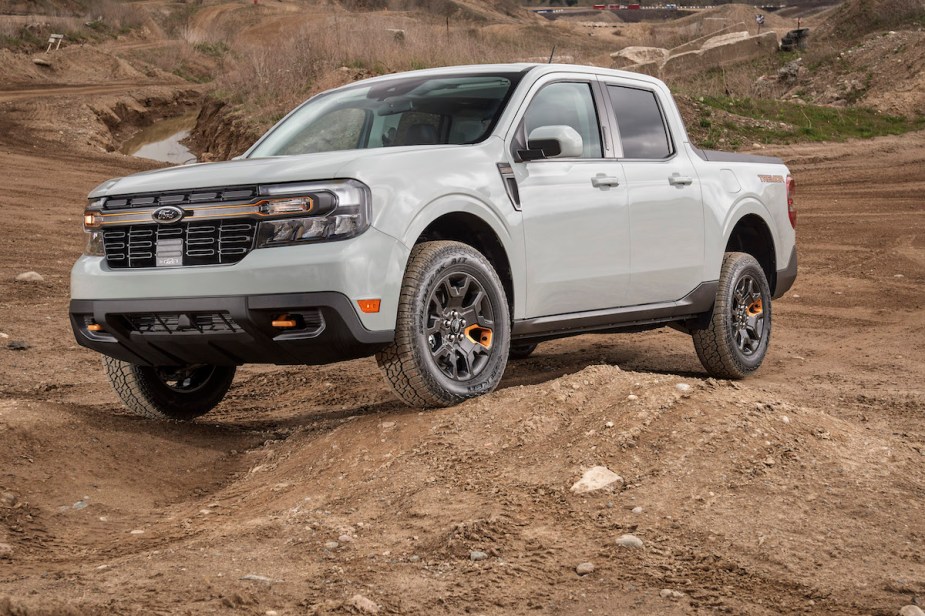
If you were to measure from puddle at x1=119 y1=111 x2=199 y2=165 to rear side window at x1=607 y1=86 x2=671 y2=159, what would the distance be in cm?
2156

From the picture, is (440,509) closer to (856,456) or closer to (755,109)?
(856,456)

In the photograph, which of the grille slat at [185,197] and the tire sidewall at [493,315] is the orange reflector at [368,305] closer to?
the tire sidewall at [493,315]

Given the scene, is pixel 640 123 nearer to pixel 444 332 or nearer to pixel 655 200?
pixel 655 200

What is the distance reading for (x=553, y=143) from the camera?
6.82 m

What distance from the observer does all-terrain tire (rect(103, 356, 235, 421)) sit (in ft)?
24.3

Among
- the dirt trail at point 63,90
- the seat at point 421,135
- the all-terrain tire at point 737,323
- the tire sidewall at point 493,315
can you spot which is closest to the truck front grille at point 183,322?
the tire sidewall at point 493,315

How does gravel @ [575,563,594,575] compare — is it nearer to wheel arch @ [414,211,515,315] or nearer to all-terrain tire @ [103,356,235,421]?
wheel arch @ [414,211,515,315]

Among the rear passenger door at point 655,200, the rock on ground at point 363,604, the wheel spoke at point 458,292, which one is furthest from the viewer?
the rear passenger door at point 655,200

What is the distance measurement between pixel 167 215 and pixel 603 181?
2588mm

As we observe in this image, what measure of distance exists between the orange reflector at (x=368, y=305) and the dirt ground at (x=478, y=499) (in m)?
0.67

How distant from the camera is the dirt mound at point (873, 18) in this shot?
38.2 meters

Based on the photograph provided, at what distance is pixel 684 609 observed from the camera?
4.25 m

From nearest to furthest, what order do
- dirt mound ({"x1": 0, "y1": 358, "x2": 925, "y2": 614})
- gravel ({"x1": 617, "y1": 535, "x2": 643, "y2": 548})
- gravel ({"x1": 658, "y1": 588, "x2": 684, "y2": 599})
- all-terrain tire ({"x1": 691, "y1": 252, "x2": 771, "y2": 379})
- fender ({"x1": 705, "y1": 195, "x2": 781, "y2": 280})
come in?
gravel ({"x1": 658, "y1": 588, "x2": 684, "y2": 599})
dirt mound ({"x1": 0, "y1": 358, "x2": 925, "y2": 614})
gravel ({"x1": 617, "y1": 535, "x2": 643, "y2": 548})
fender ({"x1": 705, "y1": 195, "x2": 781, "y2": 280})
all-terrain tire ({"x1": 691, "y1": 252, "x2": 771, "y2": 379})

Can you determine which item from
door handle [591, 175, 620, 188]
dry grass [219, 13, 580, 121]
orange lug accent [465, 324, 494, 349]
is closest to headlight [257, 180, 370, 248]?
orange lug accent [465, 324, 494, 349]
